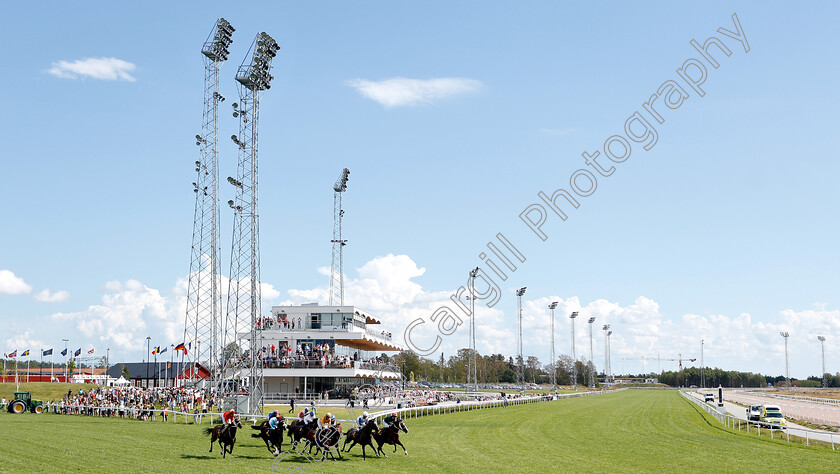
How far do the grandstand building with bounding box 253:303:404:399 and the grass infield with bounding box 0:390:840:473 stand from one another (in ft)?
80.9

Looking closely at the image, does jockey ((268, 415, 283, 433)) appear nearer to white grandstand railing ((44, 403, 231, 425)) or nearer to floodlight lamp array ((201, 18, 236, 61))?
white grandstand railing ((44, 403, 231, 425))

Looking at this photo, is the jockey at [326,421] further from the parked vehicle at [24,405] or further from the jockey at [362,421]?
the parked vehicle at [24,405]

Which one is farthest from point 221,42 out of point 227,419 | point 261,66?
point 227,419

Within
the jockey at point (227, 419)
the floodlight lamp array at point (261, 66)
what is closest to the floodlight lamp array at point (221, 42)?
the floodlight lamp array at point (261, 66)

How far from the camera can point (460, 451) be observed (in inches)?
875

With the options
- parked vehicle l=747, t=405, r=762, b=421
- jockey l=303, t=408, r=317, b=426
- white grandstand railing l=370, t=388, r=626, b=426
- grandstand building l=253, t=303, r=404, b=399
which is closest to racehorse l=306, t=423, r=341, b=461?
jockey l=303, t=408, r=317, b=426

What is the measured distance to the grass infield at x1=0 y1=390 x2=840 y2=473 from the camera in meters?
17.7

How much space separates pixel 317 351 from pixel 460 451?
123 ft

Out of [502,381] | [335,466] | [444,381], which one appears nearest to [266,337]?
[335,466]

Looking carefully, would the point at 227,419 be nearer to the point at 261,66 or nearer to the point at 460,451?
the point at 460,451

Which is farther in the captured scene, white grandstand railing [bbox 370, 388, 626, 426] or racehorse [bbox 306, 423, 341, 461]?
white grandstand railing [bbox 370, 388, 626, 426]

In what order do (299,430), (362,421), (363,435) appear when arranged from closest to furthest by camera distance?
(299,430), (363,435), (362,421)

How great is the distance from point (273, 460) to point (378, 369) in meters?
48.9

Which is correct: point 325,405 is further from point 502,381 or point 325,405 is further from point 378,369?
point 502,381
